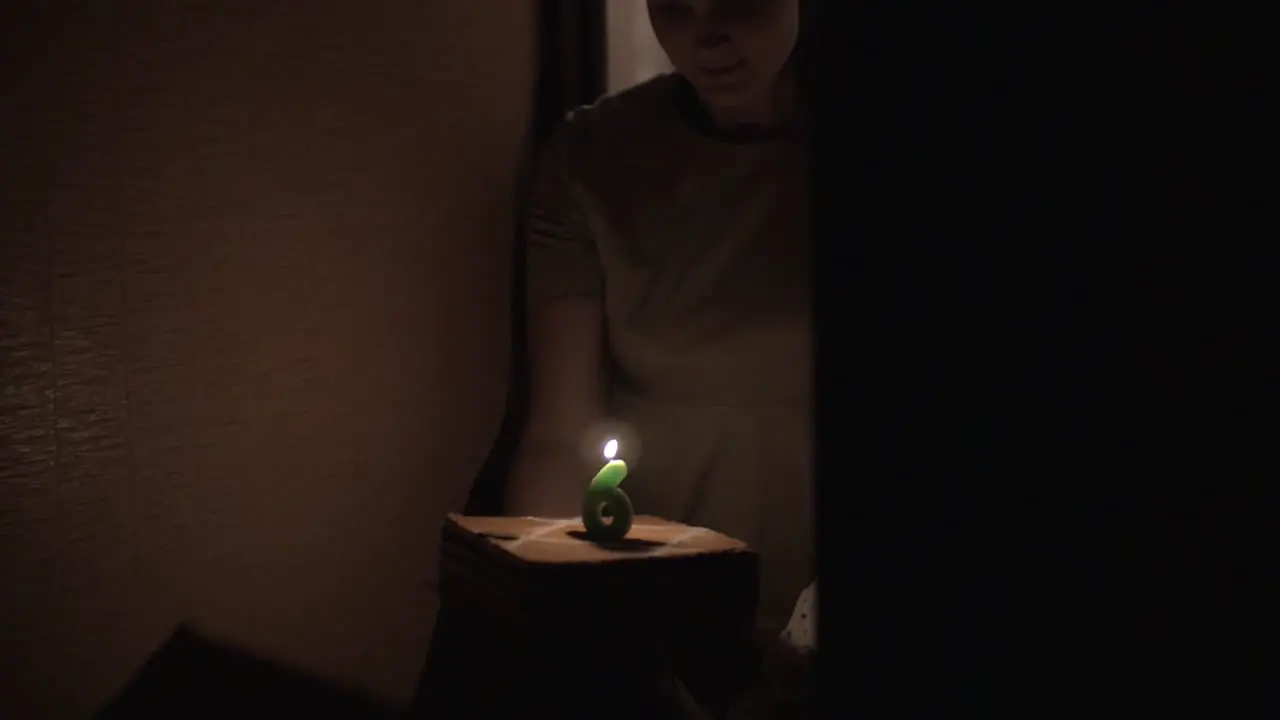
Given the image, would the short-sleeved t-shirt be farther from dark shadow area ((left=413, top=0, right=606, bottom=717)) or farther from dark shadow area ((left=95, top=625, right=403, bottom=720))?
dark shadow area ((left=95, top=625, right=403, bottom=720))

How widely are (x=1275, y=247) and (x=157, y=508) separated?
1038mm

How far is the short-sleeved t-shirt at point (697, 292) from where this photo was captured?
4.13ft

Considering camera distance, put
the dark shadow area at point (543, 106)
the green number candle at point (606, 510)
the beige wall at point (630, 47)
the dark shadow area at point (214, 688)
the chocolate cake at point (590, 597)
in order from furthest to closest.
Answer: the beige wall at point (630, 47), the dark shadow area at point (543, 106), the dark shadow area at point (214, 688), the green number candle at point (606, 510), the chocolate cake at point (590, 597)

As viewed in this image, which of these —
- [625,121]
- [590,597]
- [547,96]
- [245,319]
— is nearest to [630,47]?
[547,96]

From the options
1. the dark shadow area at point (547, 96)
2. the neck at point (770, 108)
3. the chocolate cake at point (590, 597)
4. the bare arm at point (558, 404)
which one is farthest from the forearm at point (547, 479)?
the neck at point (770, 108)

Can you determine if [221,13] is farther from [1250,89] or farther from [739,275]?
[1250,89]

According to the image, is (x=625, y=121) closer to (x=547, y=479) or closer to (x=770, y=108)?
(x=770, y=108)

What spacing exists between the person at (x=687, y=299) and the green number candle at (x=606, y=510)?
0.93ft

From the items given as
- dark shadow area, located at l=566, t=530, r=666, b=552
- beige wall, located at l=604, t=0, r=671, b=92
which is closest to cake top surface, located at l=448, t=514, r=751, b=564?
dark shadow area, located at l=566, t=530, r=666, b=552

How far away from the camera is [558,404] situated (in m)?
1.33

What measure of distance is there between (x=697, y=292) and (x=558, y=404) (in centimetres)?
21

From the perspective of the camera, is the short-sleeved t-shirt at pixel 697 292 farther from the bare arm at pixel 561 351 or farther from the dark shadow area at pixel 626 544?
the dark shadow area at pixel 626 544

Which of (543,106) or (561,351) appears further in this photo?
(543,106)

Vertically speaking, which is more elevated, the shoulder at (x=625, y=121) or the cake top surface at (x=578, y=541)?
the shoulder at (x=625, y=121)
